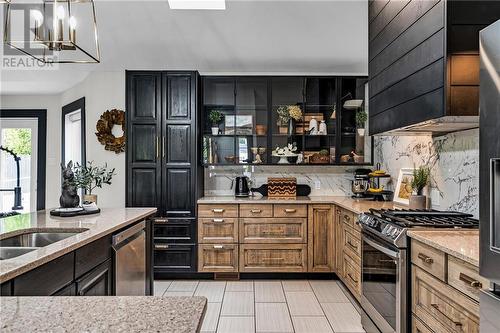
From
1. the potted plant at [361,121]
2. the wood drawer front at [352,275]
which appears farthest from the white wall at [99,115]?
the potted plant at [361,121]

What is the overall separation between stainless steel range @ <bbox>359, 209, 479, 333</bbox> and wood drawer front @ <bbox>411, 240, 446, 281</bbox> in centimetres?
8

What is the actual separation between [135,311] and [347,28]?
351 centimetres

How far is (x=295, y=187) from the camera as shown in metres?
4.91

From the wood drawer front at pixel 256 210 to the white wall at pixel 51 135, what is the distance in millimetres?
3740

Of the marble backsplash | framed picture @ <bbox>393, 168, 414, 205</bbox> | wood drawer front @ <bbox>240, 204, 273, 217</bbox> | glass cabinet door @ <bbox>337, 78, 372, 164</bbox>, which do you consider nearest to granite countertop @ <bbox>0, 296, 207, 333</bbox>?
the marble backsplash

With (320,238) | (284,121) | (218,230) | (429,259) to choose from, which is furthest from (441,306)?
(284,121)

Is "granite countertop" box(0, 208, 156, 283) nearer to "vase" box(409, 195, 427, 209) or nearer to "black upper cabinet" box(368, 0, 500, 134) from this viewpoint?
"black upper cabinet" box(368, 0, 500, 134)

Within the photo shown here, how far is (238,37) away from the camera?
3.91 m

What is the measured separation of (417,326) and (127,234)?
6.46 feet

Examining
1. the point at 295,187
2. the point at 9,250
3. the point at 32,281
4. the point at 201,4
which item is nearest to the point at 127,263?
the point at 9,250

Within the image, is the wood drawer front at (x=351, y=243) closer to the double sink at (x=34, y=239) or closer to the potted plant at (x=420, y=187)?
the potted plant at (x=420, y=187)

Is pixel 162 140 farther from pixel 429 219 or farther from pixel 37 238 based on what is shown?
pixel 429 219

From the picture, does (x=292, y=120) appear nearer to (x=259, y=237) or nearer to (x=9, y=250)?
(x=259, y=237)

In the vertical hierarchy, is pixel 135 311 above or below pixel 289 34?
below
